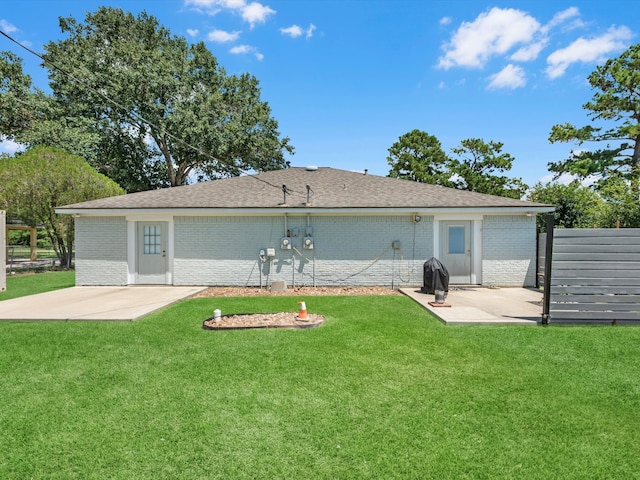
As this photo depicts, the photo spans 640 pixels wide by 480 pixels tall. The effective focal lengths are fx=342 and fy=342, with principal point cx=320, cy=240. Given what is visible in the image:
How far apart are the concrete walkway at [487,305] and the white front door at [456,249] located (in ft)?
1.80

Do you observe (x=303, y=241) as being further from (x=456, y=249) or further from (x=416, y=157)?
(x=416, y=157)

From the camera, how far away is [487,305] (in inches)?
326

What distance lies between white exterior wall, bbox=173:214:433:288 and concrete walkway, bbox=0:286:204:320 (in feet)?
3.96

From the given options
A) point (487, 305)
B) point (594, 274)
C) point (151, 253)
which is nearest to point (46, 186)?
point (151, 253)

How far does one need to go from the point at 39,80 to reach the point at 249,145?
15.8 metres

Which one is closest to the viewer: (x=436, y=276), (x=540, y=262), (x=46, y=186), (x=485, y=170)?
(x=436, y=276)

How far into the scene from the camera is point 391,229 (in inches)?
450

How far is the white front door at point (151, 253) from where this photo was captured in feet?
38.5

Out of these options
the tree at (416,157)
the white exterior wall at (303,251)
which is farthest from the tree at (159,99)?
the white exterior wall at (303,251)

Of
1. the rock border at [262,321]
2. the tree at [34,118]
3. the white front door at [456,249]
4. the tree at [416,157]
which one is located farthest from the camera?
the tree at [416,157]

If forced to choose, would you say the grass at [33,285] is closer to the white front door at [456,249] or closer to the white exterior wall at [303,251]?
the white exterior wall at [303,251]

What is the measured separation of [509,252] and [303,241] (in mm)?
6873

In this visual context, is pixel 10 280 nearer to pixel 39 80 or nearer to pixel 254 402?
pixel 254 402

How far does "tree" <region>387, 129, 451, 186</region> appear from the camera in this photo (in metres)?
31.2
